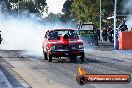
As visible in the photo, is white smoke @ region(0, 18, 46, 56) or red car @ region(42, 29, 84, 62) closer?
red car @ region(42, 29, 84, 62)

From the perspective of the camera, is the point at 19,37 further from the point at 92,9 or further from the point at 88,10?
the point at 92,9

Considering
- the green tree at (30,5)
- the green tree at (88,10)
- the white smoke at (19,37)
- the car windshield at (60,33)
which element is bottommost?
the white smoke at (19,37)

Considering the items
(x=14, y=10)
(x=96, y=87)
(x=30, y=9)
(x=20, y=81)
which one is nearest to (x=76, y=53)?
(x=20, y=81)

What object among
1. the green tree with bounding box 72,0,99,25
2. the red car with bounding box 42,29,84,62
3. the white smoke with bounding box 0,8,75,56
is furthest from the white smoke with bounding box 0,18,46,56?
the green tree with bounding box 72,0,99,25

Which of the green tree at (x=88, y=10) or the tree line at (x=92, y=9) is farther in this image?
the tree line at (x=92, y=9)

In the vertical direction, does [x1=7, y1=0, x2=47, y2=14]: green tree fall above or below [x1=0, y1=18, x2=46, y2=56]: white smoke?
above

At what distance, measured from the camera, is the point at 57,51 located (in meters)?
21.3

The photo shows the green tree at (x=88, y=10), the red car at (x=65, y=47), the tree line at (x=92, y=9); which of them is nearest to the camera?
the red car at (x=65, y=47)

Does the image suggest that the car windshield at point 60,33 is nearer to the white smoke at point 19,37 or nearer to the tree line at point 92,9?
the white smoke at point 19,37

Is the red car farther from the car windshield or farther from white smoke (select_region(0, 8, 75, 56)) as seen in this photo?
white smoke (select_region(0, 8, 75, 56))

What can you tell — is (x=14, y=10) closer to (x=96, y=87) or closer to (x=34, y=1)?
(x=34, y=1)

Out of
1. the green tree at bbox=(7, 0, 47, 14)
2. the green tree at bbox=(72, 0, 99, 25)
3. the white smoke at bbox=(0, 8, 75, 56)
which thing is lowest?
the white smoke at bbox=(0, 8, 75, 56)

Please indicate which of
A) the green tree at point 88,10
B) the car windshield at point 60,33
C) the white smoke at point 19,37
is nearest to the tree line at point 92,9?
the green tree at point 88,10

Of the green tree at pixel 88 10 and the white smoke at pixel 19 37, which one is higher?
the green tree at pixel 88 10
